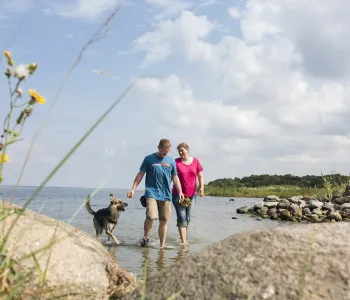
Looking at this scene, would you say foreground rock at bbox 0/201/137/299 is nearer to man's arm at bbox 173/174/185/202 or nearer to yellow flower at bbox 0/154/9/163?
yellow flower at bbox 0/154/9/163

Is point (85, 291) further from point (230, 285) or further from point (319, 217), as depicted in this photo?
point (319, 217)

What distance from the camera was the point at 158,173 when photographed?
990cm

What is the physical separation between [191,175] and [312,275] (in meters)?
7.82

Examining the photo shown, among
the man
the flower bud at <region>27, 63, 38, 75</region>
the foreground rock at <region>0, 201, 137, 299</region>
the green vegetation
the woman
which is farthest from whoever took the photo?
the green vegetation

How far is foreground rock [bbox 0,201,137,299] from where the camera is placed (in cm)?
407

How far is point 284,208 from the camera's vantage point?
22938mm

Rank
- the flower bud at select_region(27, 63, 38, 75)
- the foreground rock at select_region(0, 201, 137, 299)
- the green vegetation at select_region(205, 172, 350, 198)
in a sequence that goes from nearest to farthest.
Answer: the flower bud at select_region(27, 63, 38, 75) < the foreground rock at select_region(0, 201, 137, 299) < the green vegetation at select_region(205, 172, 350, 198)

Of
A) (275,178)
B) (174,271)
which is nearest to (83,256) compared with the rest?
(174,271)

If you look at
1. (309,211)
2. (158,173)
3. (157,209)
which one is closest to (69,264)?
(158,173)

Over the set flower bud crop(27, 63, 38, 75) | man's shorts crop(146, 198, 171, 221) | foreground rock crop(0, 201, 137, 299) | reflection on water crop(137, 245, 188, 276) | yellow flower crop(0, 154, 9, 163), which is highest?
flower bud crop(27, 63, 38, 75)

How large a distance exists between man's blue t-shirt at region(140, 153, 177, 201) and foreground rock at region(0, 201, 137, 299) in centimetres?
508

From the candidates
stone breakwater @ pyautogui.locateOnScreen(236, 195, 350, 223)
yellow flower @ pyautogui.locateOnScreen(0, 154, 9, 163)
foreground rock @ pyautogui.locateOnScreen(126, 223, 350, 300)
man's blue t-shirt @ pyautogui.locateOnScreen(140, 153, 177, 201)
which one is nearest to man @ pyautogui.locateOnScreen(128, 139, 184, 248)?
man's blue t-shirt @ pyautogui.locateOnScreen(140, 153, 177, 201)

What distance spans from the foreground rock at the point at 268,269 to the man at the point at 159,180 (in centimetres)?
661

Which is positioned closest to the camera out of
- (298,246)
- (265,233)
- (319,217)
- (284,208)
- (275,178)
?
(298,246)
